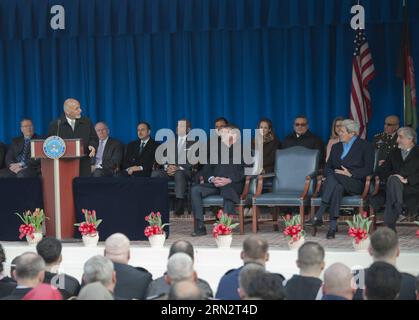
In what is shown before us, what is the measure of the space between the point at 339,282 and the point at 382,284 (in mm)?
248

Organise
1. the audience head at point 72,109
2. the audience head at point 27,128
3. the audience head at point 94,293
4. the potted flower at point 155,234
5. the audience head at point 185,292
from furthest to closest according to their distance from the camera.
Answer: the audience head at point 27,128
the audience head at point 72,109
the potted flower at point 155,234
the audience head at point 94,293
the audience head at point 185,292

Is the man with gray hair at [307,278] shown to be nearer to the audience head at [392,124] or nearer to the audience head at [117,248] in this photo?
the audience head at [117,248]

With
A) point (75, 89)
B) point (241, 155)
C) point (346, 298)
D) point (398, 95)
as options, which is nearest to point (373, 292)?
point (346, 298)

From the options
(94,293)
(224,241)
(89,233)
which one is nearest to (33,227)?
(89,233)

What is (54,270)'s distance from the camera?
18.9ft

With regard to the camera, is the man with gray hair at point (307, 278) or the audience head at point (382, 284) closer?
the audience head at point (382, 284)

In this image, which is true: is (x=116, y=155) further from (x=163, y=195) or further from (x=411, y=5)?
(x=411, y=5)

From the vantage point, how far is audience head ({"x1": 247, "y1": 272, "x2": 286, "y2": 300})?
170 inches

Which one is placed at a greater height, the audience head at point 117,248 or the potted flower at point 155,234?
the audience head at point 117,248

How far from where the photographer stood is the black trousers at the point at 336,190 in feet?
29.3

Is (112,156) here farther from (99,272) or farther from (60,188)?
(99,272)

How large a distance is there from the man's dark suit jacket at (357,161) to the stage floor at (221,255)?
26.4 inches

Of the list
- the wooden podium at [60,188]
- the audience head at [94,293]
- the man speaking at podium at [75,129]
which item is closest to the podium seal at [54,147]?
the wooden podium at [60,188]

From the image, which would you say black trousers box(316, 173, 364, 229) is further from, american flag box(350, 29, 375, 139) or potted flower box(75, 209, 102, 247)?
potted flower box(75, 209, 102, 247)
